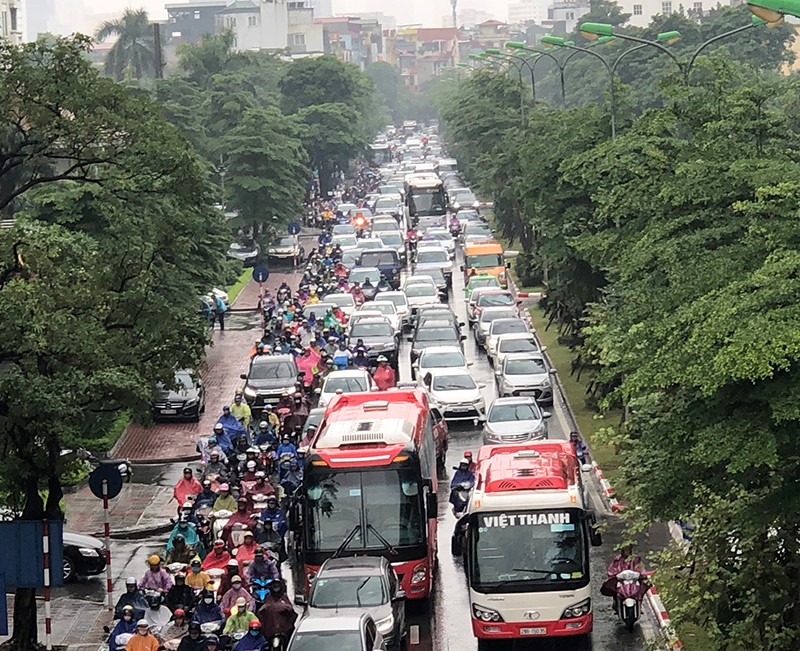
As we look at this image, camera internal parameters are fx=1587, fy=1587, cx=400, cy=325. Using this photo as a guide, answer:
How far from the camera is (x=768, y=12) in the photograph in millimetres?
16344

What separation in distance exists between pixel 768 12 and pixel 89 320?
28.7 feet

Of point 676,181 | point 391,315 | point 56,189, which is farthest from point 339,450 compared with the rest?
point 391,315

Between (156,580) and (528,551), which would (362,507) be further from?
(156,580)

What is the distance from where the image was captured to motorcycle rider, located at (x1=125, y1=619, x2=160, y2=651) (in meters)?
16.2

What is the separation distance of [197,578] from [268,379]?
16.7 metres

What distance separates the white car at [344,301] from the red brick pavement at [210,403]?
2867mm

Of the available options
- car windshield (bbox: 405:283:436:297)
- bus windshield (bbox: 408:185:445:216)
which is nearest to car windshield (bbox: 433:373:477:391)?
car windshield (bbox: 405:283:436:297)

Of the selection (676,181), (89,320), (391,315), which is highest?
(676,181)

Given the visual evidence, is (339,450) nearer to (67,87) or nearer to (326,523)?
(326,523)

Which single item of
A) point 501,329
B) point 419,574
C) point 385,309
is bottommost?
point 385,309

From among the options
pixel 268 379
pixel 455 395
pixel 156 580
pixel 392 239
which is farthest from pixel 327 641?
pixel 392 239

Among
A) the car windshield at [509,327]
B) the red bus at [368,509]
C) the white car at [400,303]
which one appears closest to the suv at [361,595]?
the red bus at [368,509]

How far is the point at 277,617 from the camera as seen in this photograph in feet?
58.5

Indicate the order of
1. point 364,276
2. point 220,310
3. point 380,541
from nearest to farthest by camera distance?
point 380,541
point 220,310
point 364,276
